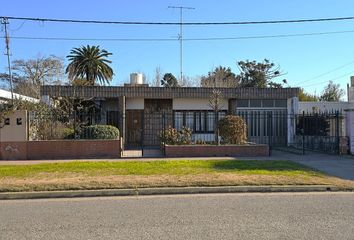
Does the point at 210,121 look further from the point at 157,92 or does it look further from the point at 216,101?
the point at 216,101

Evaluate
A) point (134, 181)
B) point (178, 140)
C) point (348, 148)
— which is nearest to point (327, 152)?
point (348, 148)

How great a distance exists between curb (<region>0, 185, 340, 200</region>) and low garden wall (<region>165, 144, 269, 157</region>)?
9.00 meters

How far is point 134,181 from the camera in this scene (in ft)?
43.4

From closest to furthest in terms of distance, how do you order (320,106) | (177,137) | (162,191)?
(162,191) < (177,137) < (320,106)

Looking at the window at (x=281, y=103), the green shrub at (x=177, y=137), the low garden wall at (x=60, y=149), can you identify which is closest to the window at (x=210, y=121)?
the window at (x=281, y=103)

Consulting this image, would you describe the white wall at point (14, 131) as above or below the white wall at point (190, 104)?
below

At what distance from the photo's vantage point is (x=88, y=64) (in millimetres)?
53438

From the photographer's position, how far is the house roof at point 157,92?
30375 mm

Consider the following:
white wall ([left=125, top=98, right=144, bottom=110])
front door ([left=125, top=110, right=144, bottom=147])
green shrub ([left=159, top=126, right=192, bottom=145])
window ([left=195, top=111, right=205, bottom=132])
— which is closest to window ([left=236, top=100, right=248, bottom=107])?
window ([left=195, top=111, right=205, bottom=132])

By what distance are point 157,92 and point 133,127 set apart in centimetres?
308

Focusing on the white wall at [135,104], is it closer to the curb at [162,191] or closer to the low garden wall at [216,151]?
the low garden wall at [216,151]

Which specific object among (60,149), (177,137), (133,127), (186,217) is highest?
(133,127)

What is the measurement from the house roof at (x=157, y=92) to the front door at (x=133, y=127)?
5.70 ft

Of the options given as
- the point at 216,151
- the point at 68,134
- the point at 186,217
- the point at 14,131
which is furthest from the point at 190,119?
the point at 186,217
